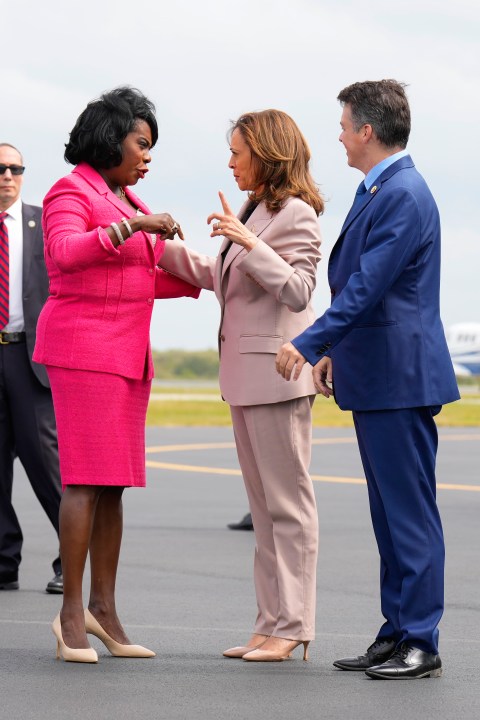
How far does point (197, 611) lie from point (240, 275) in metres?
2.14

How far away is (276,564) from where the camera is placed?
5809 mm

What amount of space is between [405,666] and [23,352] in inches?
126

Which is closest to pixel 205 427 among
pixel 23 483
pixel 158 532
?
pixel 23 483

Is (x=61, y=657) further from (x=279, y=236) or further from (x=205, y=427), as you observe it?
(x=205, y=427)

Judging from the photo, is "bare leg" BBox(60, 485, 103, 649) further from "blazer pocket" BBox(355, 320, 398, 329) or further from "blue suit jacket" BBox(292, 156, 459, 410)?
"blazer pocket" BBox(355, 320, 398, 329)

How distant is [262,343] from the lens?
5.69 metres

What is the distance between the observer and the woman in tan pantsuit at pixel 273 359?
5.67 metres

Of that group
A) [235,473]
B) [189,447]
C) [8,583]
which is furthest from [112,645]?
[189,447]

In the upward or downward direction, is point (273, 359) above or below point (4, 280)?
below

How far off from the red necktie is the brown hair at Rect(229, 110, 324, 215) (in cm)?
238

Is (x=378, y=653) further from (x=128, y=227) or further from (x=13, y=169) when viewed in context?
(x=13, y=169)

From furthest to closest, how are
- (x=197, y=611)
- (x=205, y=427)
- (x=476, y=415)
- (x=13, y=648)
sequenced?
1. (x=476, y=415)
2. (x=205, y=427)
3. (x=197, y=611)
4. (x=13, y=648)

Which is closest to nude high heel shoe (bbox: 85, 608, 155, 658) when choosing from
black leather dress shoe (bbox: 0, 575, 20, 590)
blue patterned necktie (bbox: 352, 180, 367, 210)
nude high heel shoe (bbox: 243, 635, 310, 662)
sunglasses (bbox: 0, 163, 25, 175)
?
nude high heel shoe (bbox: 243, 635, 310, 662)

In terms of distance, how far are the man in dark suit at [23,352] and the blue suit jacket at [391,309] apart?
2730 mm
